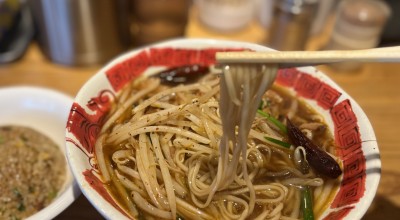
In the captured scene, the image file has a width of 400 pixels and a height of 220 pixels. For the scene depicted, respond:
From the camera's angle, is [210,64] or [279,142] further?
[210,64]

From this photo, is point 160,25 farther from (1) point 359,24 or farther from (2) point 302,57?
(2) point 302,57

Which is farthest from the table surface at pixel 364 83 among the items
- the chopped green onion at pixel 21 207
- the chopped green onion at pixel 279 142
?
the chopped green onion at pixel 21 207

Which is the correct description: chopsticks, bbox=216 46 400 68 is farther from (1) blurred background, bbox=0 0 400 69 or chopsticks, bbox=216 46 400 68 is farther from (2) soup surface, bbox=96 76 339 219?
(1) blurred background, bbox=0 0 400 69

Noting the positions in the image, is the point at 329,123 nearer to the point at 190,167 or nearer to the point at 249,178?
the point at 249,178

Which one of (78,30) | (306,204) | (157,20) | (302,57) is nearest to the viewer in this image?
(302,57)

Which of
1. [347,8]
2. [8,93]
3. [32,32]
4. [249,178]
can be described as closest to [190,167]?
[249,178]

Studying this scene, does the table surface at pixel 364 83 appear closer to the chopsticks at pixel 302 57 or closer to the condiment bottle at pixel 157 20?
the condiment bottle at pixel 157 20

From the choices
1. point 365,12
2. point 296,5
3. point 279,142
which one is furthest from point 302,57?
point 365,12

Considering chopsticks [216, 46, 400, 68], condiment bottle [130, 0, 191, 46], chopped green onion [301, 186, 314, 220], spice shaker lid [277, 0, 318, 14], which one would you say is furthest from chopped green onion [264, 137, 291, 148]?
condiment bottle [130, 0, 191, 46]
